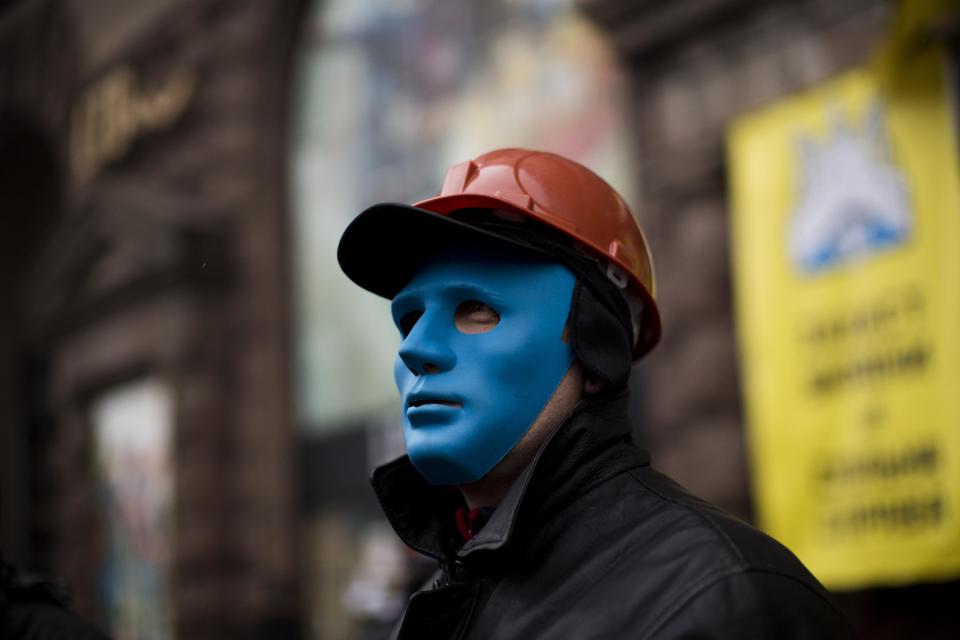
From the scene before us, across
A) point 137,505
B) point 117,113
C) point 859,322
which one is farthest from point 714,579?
point 117,113

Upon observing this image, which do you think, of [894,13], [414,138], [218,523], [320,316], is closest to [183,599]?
[218,523]

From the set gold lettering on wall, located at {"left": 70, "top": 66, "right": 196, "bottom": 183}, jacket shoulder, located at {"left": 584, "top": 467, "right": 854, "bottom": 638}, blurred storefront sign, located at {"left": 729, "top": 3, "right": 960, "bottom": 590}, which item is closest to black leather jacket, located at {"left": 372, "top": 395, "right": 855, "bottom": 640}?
jacket shoulder, located at {"left": 584, "top": 467, "right": 854, "bottom": 638}

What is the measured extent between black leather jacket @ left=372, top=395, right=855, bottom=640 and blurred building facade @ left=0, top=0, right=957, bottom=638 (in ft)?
15.4

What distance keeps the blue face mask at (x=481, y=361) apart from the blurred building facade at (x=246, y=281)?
4611 mm

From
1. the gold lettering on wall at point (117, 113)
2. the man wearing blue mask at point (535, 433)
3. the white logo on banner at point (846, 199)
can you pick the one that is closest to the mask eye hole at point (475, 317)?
the man wearing blue mask at point (535, 433)

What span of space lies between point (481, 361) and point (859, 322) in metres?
3.90

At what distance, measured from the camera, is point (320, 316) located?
33.6ft

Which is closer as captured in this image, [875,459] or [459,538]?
[459,538]

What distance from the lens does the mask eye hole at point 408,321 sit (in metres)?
2.15

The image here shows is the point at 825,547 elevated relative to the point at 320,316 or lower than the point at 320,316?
lower

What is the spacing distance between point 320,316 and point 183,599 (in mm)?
2666

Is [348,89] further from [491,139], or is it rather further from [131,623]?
[131,623]

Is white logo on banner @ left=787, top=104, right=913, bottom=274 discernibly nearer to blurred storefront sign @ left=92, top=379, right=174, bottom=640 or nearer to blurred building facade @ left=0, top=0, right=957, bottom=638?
blurred building facade @ left=0, top=0, right=957, bottom=638

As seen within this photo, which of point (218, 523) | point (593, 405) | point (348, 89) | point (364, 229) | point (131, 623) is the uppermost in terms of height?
point (348, 89)
